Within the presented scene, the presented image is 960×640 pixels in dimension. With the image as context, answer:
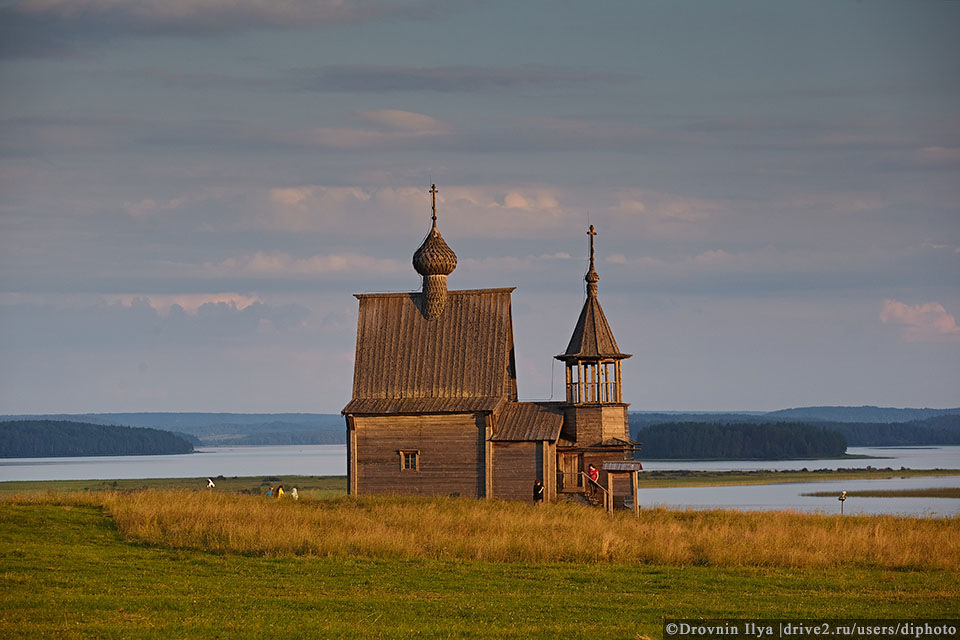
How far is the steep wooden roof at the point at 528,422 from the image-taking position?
4756cm

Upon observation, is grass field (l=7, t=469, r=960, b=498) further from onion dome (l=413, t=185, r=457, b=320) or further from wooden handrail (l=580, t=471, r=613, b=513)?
wooden handrail (l=580, t=471, r=613, b=513)

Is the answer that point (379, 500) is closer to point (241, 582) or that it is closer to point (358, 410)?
point (358, 410)

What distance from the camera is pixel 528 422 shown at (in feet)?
159

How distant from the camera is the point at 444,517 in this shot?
35.6 meters

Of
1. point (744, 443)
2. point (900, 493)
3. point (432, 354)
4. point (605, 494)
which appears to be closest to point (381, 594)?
point (605, 494)

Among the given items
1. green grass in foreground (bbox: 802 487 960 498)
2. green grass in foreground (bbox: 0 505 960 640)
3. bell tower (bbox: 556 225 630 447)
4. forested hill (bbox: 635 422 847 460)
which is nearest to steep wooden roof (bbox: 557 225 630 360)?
bell tower (bbox: 556 225 630 447)

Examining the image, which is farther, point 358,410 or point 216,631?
point 358,410

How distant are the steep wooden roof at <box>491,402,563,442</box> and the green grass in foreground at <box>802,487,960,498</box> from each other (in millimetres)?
41014

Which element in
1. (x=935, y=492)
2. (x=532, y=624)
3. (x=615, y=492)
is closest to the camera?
(x=532, y=624)

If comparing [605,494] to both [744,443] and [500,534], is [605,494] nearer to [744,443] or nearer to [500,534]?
[500,534]

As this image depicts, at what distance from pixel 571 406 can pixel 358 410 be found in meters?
8.33

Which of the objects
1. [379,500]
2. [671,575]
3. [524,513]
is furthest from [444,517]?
[671,575]

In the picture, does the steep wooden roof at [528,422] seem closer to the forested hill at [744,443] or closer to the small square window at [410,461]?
the small square window at [410,461]

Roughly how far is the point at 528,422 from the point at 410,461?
4.85 m
